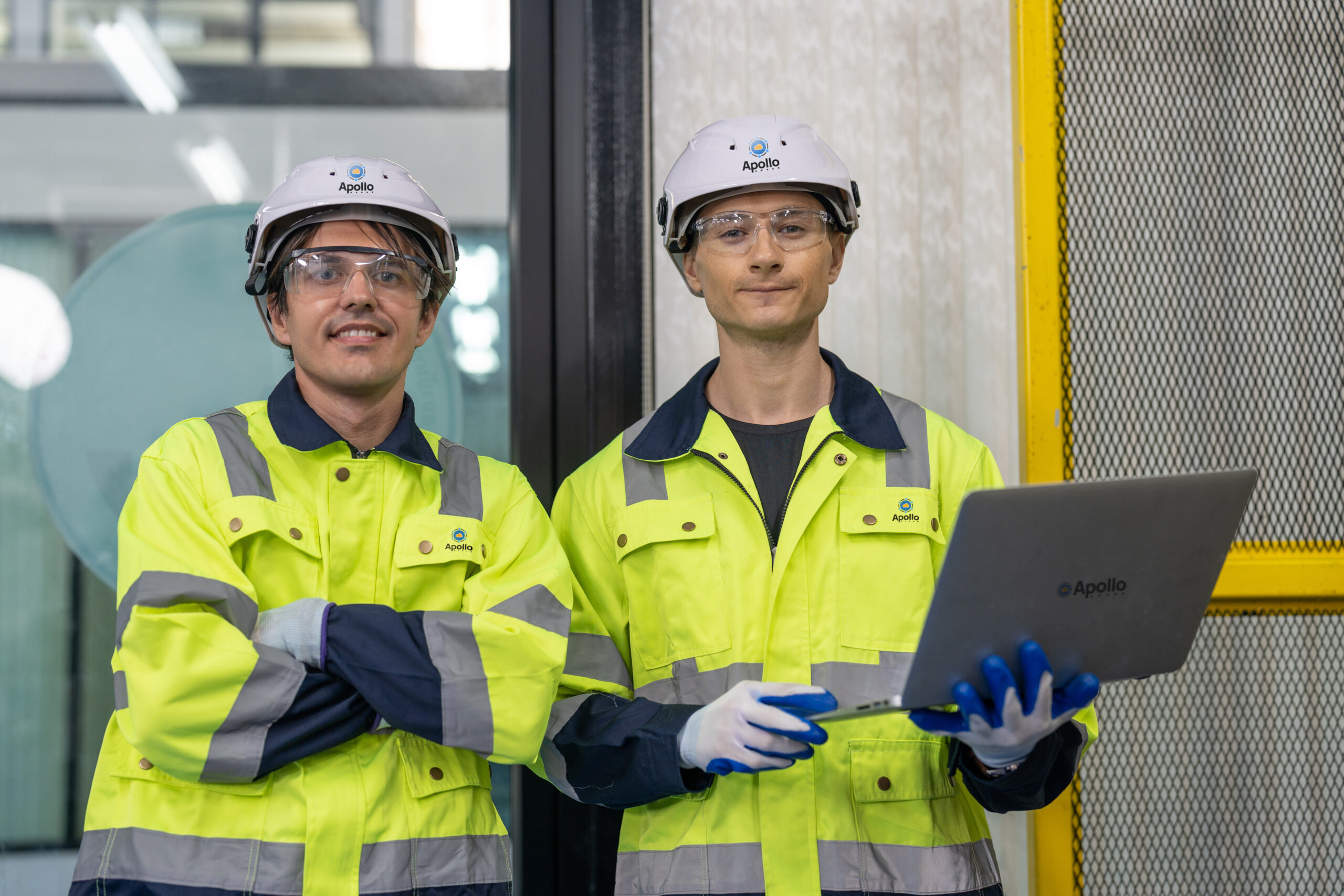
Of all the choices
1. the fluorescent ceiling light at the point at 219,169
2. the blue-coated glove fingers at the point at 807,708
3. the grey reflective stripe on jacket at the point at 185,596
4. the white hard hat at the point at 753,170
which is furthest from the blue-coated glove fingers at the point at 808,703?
the fluorescent ceiling light at the point at 219,169

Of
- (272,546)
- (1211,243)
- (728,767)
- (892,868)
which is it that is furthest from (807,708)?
(1211,243)

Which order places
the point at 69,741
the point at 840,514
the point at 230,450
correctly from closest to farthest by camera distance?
the point at 230,450, the point at 840,514, the point at 69,741

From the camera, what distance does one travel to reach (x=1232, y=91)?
2.37 meters

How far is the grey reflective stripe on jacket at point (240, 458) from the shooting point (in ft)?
5.28

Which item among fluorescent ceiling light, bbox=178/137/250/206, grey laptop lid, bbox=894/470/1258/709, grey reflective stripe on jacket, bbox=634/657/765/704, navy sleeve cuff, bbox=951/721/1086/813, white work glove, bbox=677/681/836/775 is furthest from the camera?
fluorescent ceiling light, bbox=178/137/250/206

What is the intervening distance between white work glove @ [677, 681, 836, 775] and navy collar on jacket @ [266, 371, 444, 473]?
0.63 meters

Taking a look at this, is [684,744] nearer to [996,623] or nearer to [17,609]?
[996,623]

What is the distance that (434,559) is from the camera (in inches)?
65.5

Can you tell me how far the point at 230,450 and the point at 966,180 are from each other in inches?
Answer: 71.2

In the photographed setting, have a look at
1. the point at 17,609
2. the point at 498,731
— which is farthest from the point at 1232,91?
the point at 17,609

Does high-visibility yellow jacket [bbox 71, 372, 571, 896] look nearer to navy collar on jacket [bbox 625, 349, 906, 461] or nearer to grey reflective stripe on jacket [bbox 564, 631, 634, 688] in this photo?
grey reflective stripe on jacket [bbox 564, 631, 634, 688]

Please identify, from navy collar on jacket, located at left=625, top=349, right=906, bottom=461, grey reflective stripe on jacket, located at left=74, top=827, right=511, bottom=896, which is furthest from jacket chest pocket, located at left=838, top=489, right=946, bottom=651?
grey reflective stripe on jacket, located at left=74, top=827, right=511, bottom=896

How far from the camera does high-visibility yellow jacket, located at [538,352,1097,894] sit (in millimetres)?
1695

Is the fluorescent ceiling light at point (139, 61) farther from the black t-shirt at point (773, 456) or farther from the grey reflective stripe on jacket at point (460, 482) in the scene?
the black t-shirt at point (773, 456)
